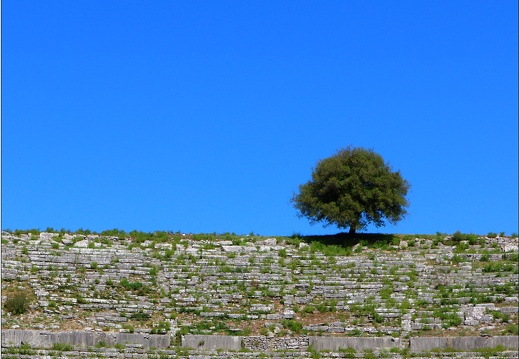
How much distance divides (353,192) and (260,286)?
742cm

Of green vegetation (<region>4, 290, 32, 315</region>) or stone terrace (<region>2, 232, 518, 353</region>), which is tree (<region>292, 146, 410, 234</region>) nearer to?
stone terrace (<region>2, 232, 518, 353</region>)

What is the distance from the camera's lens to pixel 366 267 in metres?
38.3

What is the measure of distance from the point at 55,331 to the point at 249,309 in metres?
6.69

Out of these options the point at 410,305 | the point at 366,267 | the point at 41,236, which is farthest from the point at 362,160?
the point at 41,236

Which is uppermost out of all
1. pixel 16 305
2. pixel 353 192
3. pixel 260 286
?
pixel 353 192

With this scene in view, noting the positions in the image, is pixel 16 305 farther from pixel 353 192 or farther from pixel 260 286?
pixel 353 192

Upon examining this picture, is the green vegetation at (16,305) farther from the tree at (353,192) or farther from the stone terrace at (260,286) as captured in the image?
the tree at (353,192)

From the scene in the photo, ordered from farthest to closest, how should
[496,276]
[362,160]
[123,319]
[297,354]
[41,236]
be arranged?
1. [362,160]
2. [41,236]
3. [496,276]
4. [123,319]
5. [297,354]

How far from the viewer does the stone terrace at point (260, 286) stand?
3362cm

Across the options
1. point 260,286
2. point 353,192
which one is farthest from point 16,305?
point 353,192

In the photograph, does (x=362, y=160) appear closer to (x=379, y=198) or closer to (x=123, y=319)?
(x=379, y=198)

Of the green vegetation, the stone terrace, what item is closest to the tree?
the stone terrace

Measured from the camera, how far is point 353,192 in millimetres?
42062

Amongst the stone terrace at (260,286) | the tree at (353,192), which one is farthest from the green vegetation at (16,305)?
the tree at (353,192)
